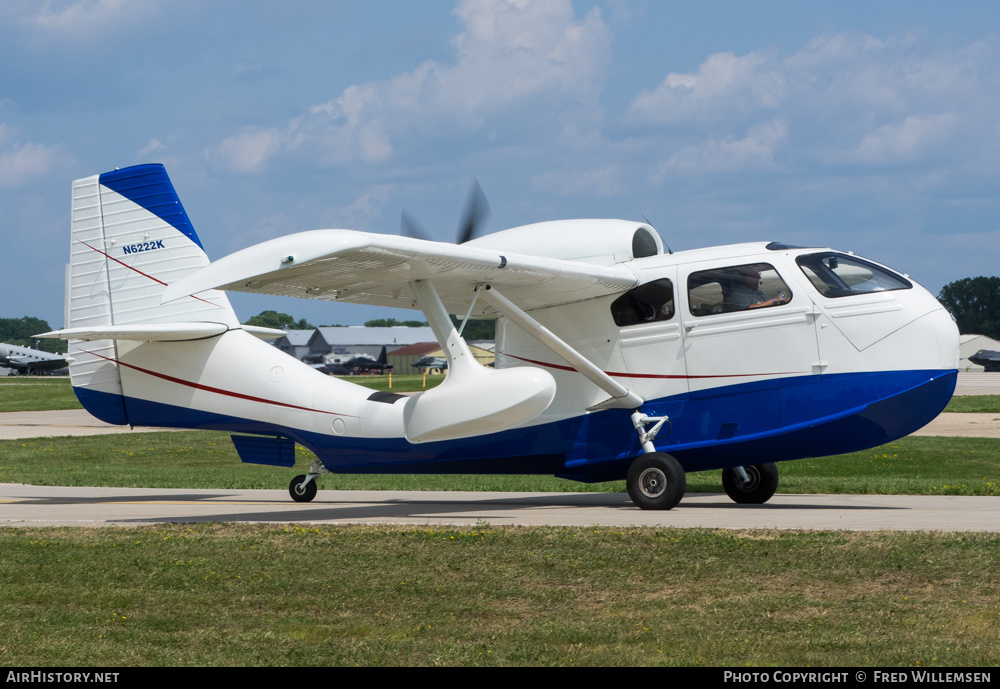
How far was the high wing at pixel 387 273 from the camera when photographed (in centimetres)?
1090

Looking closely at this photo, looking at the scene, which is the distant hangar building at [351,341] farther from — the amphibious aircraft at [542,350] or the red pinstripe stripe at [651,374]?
the red pinstripe stripe at [651,374]

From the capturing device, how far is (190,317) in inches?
626

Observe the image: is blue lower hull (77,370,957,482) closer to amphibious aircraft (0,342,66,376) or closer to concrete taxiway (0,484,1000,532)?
concrete taxiway (0,484,1000,532)

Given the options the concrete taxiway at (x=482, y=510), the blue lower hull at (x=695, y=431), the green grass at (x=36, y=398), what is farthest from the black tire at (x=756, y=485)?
the green grass at (x=36, y=398)

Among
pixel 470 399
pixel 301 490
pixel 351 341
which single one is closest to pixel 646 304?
pixel 470 399

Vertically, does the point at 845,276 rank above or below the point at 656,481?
above

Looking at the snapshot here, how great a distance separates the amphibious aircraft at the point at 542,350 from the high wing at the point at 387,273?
29 mm

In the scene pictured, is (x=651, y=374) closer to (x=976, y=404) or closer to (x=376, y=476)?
(x=376, y=476)

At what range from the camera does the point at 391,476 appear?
2275 centimetres

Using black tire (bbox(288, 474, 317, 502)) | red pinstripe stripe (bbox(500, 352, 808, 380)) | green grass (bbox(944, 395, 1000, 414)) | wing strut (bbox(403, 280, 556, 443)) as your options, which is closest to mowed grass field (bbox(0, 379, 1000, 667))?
wing strut (bbox(403, 280, 556, 443))

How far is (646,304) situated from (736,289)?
4.17 ft
